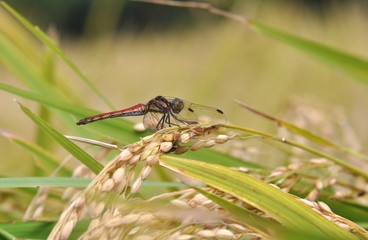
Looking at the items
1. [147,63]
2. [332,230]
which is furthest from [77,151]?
[147,63]

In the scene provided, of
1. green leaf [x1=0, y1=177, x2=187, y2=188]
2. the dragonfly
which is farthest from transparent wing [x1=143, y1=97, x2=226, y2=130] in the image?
green leaf [x1=0, y1=177, x2=187, y2=188]

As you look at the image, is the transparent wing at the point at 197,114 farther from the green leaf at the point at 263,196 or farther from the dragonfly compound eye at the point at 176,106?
the green leaf at the point at 263,196

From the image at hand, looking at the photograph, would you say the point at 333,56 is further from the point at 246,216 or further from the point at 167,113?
the point at 246,216

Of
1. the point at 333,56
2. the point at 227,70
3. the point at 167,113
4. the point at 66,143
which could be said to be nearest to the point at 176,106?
the point at 167,113

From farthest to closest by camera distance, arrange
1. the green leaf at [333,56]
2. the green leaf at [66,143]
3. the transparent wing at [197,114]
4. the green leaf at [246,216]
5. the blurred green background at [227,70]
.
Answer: the blurred green background at [227,70] → the green leaf at [333,56] → the transparent wing at [197,114] → the green leaf at [66,143] → the green leaf at [246,216]

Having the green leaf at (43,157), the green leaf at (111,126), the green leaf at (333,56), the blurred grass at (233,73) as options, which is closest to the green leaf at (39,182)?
the green leaf at (111,126)

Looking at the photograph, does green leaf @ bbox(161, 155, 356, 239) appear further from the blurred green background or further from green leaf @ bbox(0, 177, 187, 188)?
the blurred green background
